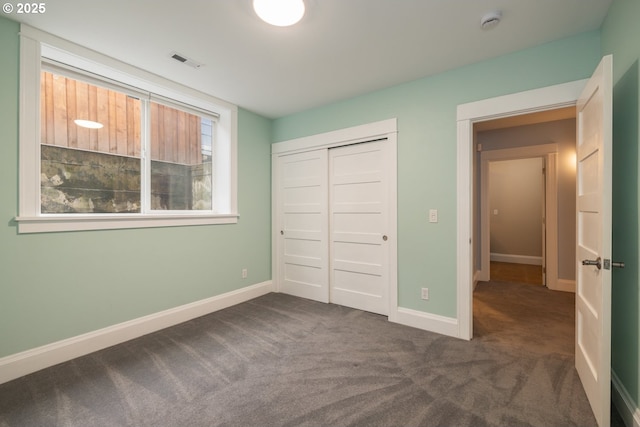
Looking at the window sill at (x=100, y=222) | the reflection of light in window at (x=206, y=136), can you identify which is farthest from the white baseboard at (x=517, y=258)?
the reflection of light in window at (x=206, y=136)

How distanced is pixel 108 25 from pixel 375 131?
2486 mm

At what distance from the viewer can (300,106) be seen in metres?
3.55

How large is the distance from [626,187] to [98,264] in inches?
155

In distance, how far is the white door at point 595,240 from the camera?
1.43 meters

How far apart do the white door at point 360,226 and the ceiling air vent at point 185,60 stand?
176cm

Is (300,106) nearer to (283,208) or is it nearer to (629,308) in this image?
(283,208)

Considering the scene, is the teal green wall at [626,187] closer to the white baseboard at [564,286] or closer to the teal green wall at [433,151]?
the teal green wall at [433,151]

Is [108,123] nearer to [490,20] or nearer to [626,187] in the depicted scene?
[490,20]

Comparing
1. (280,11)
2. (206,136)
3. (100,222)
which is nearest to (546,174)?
(280,11)

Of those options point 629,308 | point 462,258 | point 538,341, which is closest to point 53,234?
point 462,258

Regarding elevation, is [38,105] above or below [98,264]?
above

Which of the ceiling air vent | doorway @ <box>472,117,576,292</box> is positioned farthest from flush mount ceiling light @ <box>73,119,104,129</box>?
doorway @ <box>472,117,576,292</box>

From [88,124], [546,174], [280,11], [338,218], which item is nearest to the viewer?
[280,11]

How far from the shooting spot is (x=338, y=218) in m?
3.51
